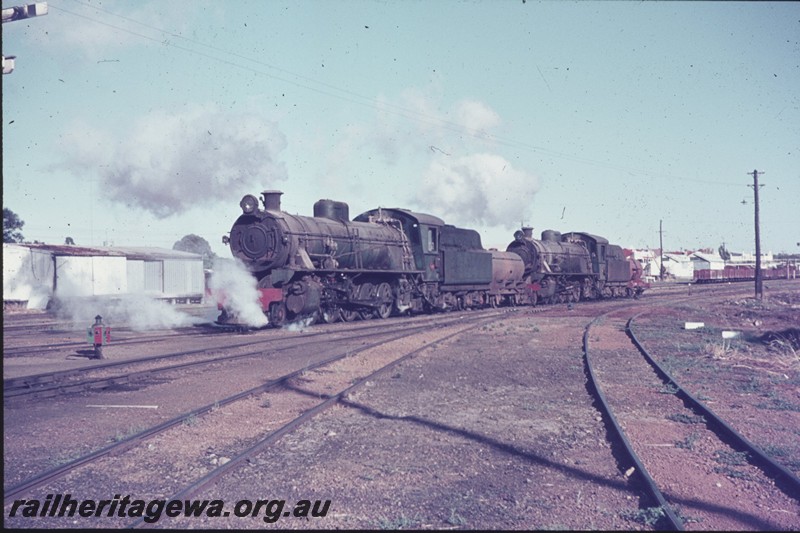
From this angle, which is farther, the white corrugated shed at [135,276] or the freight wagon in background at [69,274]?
the white corrugated shed at [135,276]

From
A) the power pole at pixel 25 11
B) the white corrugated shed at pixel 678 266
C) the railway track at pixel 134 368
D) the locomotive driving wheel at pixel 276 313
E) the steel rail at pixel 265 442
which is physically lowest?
the steel rail at pixel 265 442

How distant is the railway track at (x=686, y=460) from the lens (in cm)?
501

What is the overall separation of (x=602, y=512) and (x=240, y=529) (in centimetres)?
269

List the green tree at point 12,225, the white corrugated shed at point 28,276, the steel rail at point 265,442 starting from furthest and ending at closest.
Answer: the green tree at point 12,225
the white corrugated shed at point 28,276
the steel rail at point 265,442

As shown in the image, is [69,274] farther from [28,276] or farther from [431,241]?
[431,241]

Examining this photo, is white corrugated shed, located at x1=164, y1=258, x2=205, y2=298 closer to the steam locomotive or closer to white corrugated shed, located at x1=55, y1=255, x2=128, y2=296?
white corrugated shed, located at x1=55, y1=255, x2=128, y2=296

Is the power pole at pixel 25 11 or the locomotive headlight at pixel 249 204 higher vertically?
the power pole at pixel 25 11

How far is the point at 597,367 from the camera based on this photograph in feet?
41.9

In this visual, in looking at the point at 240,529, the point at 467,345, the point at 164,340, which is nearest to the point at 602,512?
the point at 240,529

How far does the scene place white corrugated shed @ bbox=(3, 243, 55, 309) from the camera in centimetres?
3362

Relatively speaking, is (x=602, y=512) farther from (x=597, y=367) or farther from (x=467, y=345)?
(x=467, y=345)

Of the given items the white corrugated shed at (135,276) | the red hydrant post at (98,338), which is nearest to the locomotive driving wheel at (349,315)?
the red hydrant post at (98,338)

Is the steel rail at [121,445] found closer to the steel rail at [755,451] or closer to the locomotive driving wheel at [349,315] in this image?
the steel rail at [755,451]

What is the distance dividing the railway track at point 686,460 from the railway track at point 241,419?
3577 mm
